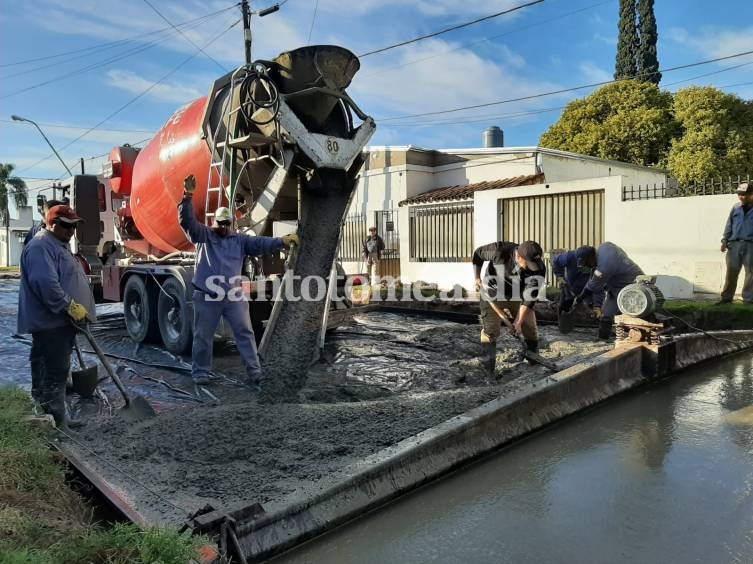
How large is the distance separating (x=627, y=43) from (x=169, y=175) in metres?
30.1

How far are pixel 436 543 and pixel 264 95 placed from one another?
3993 mm

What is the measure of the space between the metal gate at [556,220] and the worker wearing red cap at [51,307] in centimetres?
755

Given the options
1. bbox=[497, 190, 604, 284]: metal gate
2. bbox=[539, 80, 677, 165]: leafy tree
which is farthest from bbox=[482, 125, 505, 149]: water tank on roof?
bbox=[497, 190, 604, 284]: metal gate

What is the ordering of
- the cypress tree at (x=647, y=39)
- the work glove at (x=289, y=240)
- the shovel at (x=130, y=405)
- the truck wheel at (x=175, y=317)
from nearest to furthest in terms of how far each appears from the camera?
the shovel at (x=130, y=405) → the work glove at (x=289, y=240) → the truck wheel at (x=175, y=317) → the cypress tree at (x=647, y=39)

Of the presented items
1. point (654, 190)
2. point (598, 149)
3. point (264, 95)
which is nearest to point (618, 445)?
point (264, 95)

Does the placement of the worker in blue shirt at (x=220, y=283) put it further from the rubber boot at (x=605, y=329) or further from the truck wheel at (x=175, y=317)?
the rubber boot at (x=605, y=329)

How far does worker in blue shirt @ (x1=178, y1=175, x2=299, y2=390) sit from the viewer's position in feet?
16.8

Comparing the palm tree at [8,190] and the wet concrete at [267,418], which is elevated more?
the palm tree at [8,190]

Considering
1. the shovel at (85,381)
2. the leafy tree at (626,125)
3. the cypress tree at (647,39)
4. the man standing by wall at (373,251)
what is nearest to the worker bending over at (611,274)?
the shovel at (85,381)

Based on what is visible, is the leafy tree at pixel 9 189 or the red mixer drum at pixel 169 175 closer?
the red mixer drum at pixel 169 175

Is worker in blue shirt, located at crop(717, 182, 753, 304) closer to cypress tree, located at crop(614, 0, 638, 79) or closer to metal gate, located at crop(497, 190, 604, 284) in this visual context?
metal gate, located at crop(497, 190, 604, 284)

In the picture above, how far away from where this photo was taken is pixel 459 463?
3154 mm

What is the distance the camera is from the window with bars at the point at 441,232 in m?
12.8

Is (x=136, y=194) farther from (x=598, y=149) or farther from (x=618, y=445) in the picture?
(x=598, y=149)
